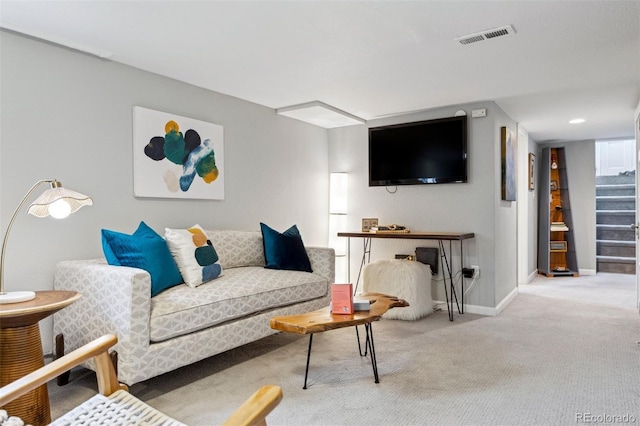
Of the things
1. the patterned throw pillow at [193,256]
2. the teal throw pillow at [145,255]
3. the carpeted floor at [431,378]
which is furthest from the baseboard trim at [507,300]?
the teal throw pillow at [145,255]

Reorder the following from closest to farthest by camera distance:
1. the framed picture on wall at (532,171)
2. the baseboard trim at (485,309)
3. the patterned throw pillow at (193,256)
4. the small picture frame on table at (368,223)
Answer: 1. the patterned throw pillow at (193,256)
2. the baseboard trim at (485,309)
3. the small picture frame on table at (368,223)
4. the framed picture on wall at (532,171)

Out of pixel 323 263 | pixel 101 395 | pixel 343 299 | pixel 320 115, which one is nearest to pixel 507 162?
pixel 320 115

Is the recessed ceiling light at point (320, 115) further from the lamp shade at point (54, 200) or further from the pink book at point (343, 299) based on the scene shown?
the lamp shade at point (54, 200)

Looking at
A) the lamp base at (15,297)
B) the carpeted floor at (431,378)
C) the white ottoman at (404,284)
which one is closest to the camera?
the lamp base at (15,297)

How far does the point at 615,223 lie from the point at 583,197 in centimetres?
89

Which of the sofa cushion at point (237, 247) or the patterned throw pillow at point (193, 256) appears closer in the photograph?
the patterned throw pillow at point (193, 256)

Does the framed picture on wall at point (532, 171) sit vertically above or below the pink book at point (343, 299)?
above

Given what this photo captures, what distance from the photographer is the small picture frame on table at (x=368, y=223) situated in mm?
5066

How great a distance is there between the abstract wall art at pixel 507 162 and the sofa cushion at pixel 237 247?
8.85 ft

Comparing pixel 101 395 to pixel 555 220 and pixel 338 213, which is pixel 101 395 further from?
pixel 555 220

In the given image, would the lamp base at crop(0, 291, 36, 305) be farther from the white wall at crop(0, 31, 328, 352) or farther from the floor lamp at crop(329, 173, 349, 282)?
the floor lamp at crop(329, 173, 349, 282)

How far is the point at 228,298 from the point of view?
2.76m

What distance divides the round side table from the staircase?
802cm

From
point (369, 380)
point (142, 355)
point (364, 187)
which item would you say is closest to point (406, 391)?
point (369, 380)
